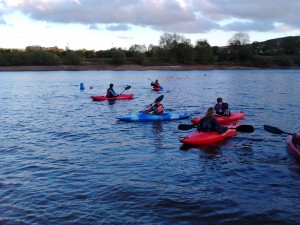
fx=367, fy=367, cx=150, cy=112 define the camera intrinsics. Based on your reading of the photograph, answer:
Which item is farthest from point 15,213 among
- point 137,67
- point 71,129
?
point 137,67

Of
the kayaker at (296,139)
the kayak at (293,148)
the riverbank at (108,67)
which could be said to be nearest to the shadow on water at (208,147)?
the kayak at (293,148)

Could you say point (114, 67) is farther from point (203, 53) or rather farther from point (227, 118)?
point (227, 118)

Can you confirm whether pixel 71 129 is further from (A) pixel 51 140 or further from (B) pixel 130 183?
(B) pixel 130 183

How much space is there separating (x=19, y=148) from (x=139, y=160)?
182 inches

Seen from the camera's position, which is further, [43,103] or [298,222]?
[43,103]

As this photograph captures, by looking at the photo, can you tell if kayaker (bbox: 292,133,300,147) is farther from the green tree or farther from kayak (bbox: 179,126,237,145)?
the green tree

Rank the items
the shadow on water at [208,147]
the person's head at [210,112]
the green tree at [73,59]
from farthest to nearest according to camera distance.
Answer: the green tree at [73,59] → the person's head at [210,112] → the shadow on water at [208,147]

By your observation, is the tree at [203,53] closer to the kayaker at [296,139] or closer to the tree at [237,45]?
the tree at [237,45]

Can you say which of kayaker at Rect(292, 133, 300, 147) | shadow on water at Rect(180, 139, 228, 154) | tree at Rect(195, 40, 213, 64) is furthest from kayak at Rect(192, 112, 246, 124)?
tree at Rect(195, 40, 213, 64)

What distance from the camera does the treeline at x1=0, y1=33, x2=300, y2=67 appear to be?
111 metres

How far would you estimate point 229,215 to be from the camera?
7.72 metres

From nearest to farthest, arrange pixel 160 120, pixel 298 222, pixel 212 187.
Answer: pixel 298 222, pixel 212 187, pixel 160 120

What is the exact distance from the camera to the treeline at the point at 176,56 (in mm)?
110675

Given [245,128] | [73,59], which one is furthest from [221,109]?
[73,59]
